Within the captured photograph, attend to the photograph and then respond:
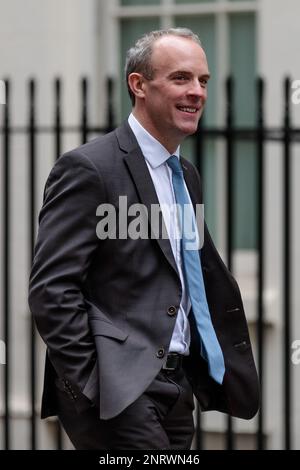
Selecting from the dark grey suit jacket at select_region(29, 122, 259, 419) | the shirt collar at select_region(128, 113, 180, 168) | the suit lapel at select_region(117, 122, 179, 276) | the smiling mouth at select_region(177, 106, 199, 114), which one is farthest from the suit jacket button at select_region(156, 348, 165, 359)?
the smiling mouth at select_region(177, 106, 199, 114)

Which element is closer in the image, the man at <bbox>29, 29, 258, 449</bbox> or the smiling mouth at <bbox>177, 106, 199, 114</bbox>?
the man at <bbox>29, 29, 258, 449</bbox>

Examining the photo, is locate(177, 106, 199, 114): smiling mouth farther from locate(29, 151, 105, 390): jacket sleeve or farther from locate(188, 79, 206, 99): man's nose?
locate(29, 151, 105, 390): jacket sleeve

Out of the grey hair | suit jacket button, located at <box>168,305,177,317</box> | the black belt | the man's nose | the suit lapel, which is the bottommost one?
the black belt

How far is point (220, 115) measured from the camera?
23.7 feet

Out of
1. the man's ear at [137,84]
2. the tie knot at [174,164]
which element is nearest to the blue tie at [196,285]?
the tie knot at [174,164]

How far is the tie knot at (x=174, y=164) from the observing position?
3.77 metres

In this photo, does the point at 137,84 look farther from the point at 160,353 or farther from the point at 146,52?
the point at 160,353

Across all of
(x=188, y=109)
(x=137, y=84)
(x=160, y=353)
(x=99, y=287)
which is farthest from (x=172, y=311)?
(x=137, y=84)

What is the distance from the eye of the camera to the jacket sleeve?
3402 millimetres

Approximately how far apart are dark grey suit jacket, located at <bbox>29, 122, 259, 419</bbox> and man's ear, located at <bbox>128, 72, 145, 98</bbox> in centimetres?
12

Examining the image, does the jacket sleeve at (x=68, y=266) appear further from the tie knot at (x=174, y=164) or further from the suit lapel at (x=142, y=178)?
the tie knot at (x=174, y=164)
